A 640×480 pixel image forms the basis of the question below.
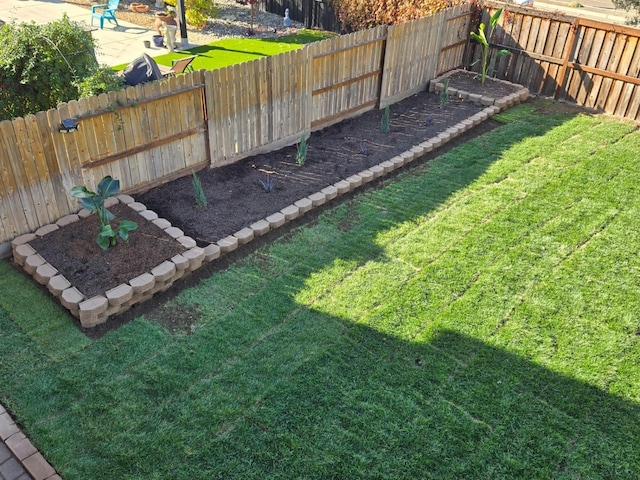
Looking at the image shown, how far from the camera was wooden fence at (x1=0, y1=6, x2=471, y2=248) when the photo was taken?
6.55 metres

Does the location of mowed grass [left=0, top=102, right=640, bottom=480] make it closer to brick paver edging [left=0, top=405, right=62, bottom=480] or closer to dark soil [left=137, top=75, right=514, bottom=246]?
brick paver edging [left=0, top=405, right=62, bottom=480]

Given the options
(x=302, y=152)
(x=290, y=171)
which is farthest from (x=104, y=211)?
(x=302, y=152)

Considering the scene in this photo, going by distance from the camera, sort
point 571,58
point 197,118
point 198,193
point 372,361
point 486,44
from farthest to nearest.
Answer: point 486,44, point 571,58, point 197,118, point 198,193, point 372,361

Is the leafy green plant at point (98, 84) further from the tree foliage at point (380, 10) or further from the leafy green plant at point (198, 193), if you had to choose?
the tree foliage at point (380, 10)

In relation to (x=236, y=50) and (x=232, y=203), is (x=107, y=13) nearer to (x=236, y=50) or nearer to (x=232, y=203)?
(x=236, y=50)

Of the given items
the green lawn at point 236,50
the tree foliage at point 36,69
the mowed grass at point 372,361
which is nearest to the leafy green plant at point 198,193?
the mowed grass at point 372,361

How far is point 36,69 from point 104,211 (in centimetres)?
255

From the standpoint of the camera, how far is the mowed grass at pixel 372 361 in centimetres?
467

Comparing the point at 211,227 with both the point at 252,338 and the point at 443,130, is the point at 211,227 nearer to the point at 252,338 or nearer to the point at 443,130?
the point at 252,338

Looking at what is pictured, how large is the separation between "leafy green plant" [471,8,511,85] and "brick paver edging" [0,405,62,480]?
11.0m

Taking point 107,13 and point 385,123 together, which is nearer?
point 385,123

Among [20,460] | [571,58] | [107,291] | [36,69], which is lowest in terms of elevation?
[20,460]

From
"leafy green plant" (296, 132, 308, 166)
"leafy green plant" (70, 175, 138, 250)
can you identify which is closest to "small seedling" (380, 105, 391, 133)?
"leafy green plant" (296, 132, 308, 166)

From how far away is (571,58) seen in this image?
37.5 feet
